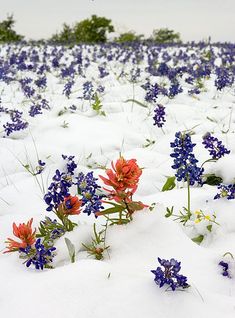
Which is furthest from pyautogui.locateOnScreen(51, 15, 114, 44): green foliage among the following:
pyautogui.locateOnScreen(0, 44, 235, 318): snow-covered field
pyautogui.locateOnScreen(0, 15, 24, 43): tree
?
pyautogui.locateOnScreen(0, 44, 235, 318): snow-covered field

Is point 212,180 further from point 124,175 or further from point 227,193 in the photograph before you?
point 124,175

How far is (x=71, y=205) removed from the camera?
205cm

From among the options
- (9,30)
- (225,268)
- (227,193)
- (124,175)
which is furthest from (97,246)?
(9,30)

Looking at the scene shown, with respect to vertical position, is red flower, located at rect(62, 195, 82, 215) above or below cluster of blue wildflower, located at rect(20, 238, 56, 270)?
above

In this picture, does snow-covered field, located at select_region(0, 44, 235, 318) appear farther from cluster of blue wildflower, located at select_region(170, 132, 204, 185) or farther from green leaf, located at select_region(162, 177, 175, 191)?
cluster of blue wildflower, located at select_region(170, 132, 204, 185)

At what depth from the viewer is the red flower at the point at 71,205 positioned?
2.04 metres

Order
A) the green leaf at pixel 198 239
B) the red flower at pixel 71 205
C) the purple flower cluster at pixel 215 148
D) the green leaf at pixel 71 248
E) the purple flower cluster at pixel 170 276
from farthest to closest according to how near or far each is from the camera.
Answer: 1. the purple flower cluster at pixel 215 148
2. the green leaf at pixel 198 239
3. the red flower at pixel 71 205
4. the green leaf at pixel 71 248
5. the purple flower cluster at pixel 170 276

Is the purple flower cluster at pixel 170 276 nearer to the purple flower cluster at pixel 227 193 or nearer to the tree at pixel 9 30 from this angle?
the purple flower cluster at pixel 227 193

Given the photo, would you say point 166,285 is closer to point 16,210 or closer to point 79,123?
point 16,210

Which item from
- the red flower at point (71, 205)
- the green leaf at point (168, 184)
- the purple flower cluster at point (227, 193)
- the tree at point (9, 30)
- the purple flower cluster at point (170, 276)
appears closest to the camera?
the purple flower cluster at point (170, 276)

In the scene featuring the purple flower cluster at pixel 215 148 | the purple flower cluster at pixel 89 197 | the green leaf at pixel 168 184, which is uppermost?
the purple flower cluster at pixel 215 148

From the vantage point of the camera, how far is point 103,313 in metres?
1.57

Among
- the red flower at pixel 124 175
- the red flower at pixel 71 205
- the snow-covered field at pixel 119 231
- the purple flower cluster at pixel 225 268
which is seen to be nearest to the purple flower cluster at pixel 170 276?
the snow-covered field at pixel 119 231

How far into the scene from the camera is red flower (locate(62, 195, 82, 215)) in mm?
2045
